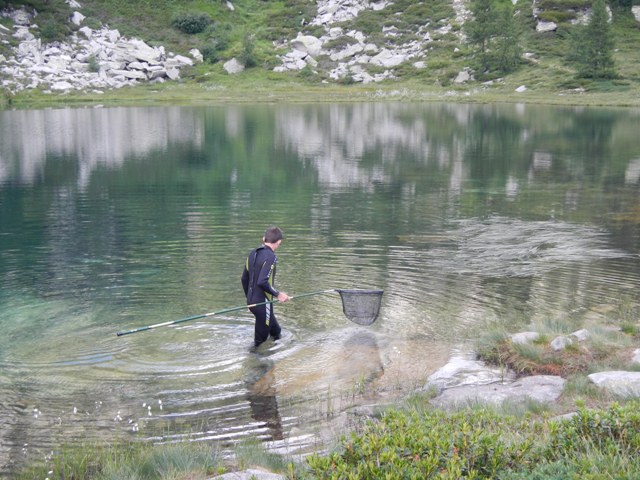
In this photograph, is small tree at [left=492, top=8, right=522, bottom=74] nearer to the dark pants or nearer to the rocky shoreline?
the rocky shoreline

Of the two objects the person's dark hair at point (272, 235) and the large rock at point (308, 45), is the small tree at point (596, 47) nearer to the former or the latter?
the large rock at point (308, 45)

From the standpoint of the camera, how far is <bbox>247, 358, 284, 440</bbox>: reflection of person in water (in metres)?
10.9

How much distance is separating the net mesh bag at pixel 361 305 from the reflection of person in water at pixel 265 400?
6.69 feet

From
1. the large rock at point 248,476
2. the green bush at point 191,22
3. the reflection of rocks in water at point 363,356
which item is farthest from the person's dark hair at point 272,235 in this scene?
the green bush at point 191,22

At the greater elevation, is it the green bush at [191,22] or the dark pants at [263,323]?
the green bush at [191,22]

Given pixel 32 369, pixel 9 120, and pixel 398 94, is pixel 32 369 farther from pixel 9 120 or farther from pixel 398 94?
pixel 398 94

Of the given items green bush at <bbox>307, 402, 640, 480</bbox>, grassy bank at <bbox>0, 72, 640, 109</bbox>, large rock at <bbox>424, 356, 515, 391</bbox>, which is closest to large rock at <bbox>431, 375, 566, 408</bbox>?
large rock at <bbox>424, 356, 515, 391</bbox>

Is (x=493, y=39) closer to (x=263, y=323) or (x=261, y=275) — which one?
(x=263, y=323)

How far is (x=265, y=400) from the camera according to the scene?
11930 mm

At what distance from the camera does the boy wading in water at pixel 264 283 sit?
13.6 m

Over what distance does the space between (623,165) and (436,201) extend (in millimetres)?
15428

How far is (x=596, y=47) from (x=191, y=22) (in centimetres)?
6896

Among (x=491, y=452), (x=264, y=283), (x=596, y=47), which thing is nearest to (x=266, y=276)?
(x=264, y=283)

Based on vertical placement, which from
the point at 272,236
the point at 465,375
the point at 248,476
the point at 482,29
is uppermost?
the point at 482,29
